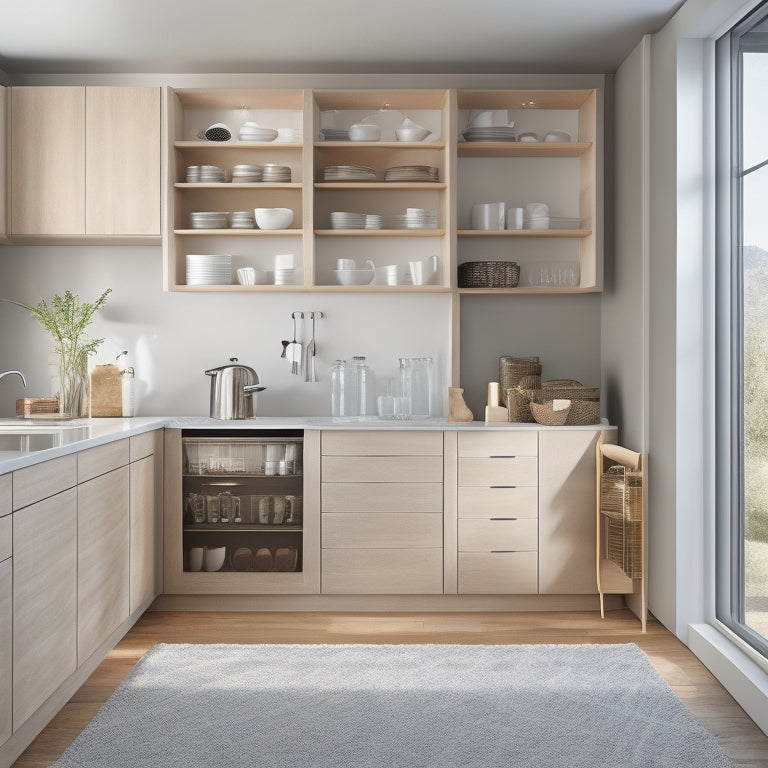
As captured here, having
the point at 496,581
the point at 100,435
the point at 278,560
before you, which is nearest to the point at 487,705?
the point at 496,581

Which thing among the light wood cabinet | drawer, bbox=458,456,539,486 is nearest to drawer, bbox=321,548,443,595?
the light wood cabinet

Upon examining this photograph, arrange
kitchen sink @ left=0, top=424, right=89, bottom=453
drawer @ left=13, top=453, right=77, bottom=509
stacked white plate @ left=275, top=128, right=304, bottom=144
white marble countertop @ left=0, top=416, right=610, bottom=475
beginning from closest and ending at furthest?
drawer @ left=13, top=453, right=77, bottom=509 < kitchen sink @ left=0, top=424, right=89, bottom=453 < white marble countertop @ left=0, top=416, right=610, bottom=475 < stacked white plate @ left=275, top=128, right=304, bottom=144

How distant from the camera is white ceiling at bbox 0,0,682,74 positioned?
345 centimetres

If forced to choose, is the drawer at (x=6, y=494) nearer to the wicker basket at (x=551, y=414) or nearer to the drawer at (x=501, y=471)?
the drawer at (x=501, y=471)

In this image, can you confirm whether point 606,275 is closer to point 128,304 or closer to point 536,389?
point 536,389

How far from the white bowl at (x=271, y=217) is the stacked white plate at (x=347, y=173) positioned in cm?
28

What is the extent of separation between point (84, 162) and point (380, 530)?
90.7 inches

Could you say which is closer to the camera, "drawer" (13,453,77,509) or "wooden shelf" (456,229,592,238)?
"drawer" (13,453,77,509)

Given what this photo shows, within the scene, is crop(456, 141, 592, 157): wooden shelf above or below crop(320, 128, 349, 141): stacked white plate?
below

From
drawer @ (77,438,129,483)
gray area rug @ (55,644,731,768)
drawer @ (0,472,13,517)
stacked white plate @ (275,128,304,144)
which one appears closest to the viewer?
drawer @ (0,472,13,517)

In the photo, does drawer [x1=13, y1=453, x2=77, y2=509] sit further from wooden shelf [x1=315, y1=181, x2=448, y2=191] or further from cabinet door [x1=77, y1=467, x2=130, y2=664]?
wooden shelf [x1=315, y1=181, x2=448, y2=191]

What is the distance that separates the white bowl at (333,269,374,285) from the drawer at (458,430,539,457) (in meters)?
0.95

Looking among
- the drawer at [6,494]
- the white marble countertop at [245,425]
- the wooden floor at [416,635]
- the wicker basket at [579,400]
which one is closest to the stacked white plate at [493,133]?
the wicker basket at [579,400]

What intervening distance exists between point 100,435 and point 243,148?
72.6 inches
